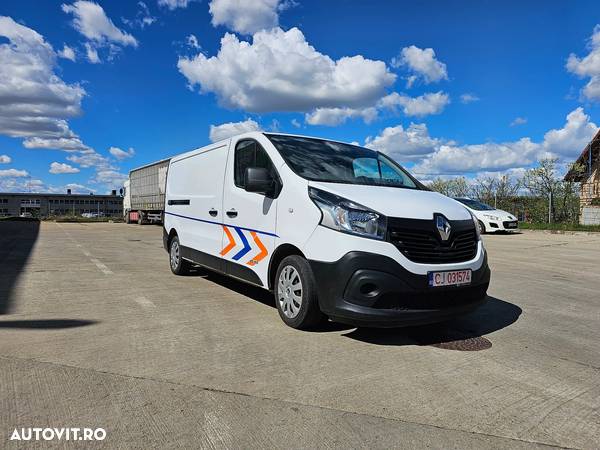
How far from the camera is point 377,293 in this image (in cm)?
396

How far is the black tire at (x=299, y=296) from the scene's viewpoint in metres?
4.37

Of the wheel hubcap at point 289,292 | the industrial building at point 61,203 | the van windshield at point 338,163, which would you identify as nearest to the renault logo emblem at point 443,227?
the van windshield at point 338,163

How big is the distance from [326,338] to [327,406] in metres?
1.40

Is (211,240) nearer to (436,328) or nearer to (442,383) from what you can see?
(436,328)

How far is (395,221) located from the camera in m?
4.10

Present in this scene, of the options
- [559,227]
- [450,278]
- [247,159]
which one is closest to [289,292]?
[450,278]

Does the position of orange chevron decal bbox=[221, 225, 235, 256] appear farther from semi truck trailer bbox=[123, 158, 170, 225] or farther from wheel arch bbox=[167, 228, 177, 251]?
semi truck trailer bbox=[123, 158, 170, 225]

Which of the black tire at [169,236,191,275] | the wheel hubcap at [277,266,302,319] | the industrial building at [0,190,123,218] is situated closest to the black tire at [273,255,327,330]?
the wheel hubcap at [277,266,302,319]

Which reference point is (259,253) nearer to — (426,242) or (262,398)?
(426,242)

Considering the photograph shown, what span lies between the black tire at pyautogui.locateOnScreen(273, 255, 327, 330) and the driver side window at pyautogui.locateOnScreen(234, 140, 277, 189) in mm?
1141

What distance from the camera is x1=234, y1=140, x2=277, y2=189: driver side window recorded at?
5328mm

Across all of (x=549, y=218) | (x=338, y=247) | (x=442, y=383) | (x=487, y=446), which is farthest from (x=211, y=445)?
(x=549, y=218)

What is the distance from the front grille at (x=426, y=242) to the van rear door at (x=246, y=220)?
144 cm

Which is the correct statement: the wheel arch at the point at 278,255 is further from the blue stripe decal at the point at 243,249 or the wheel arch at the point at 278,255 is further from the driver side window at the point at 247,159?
the driver side window at the point at 247,159
